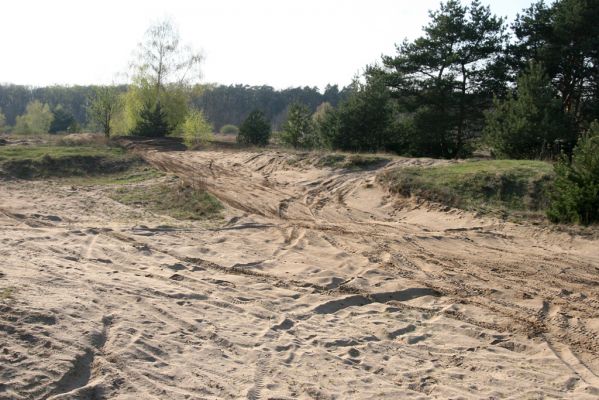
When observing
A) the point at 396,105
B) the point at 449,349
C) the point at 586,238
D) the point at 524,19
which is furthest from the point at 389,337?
the point at 524,19

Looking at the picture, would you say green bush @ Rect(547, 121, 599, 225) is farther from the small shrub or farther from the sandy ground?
the small shrub

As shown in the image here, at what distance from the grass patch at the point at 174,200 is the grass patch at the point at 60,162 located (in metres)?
3.54

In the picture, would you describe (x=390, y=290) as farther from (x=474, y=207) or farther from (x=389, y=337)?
(x=474, y=207)

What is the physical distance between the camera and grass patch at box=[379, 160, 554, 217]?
42.6 feet

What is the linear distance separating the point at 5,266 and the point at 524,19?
2522 cm

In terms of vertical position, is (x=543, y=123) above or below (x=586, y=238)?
above

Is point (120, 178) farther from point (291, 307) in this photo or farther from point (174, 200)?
point (291, 307)

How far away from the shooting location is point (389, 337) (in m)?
6.64

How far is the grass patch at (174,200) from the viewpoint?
515 inches

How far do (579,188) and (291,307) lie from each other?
7444 millimetres

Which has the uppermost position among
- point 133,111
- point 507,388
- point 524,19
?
point 524,19

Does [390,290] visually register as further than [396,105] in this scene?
No

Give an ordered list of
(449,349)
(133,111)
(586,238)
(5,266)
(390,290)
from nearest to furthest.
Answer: (449,349) → (5,266) → (390,290) → (586,238) → (133,111)

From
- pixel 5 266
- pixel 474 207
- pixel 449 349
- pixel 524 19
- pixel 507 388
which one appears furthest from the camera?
pixel 524 19
